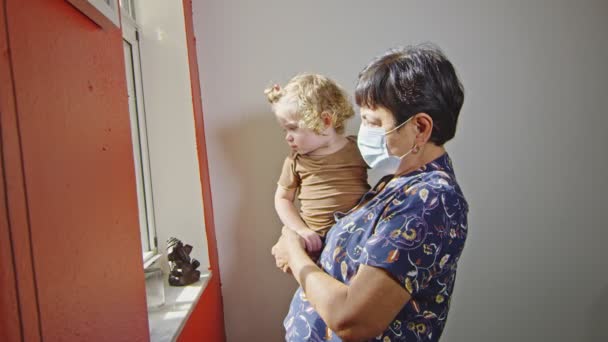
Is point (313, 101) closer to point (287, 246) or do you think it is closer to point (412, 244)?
point (287, 246)

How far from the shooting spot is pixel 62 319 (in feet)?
1.81

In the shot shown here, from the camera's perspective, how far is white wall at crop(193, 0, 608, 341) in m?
1.62

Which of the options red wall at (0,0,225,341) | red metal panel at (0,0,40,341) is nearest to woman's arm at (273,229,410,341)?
red wall at (0,0,225,341)

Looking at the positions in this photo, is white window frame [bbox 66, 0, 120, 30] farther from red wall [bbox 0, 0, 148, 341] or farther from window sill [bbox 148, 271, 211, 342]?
window sill [bbox 148, 271, 211, 342]

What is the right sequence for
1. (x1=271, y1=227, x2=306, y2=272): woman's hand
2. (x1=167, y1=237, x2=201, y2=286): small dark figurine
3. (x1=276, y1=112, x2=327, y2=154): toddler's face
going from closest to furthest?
(x1=271, y1=227, x2=306, y2=272): woman's hand → (x1=276, y1=112, x2=327, y2=154): toddler's face → (x1=167, y1=237, x2=201, y2=286): small dark figurine

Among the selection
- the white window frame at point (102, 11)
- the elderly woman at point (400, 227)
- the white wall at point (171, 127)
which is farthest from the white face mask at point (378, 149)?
the white wall at point (171, 127)

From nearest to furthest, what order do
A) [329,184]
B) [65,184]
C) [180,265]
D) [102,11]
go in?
1. [65,184]
2. [102,11]
3. [329,184]
4. [180,265]

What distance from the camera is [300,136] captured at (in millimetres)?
1271

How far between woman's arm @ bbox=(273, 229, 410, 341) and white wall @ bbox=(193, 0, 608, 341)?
2.89 feet

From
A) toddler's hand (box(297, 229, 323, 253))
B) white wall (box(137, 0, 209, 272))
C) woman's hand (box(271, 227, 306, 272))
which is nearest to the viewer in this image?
woman's hand (box(271, 227, 306, 272))

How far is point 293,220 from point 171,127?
0.64 metres

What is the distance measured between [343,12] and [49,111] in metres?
1.33

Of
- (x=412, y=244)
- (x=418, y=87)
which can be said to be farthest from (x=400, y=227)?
(x=418, y=87)

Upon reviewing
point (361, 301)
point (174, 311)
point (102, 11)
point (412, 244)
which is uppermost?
point (102, 11)
